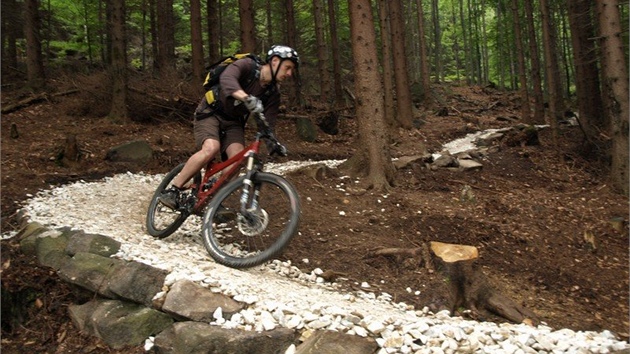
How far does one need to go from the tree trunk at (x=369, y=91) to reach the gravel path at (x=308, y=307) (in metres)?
3.18

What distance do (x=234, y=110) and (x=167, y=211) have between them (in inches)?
65.5

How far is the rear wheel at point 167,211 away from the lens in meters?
4.95

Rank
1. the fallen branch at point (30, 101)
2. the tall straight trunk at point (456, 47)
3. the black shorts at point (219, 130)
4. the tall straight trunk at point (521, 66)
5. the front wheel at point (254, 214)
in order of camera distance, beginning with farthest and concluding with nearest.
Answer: the tall straight trunk at point (456, 47), the tall straight trunk at point (521, 66), the fallen branch at point (30, 101), the black shorts at point (219, 130), the front wheel at point (254, 214)

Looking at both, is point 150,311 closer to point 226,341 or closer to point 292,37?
point 226,341


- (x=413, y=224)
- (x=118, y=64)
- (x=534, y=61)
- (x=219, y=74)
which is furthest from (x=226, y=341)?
(x=534, y=61)

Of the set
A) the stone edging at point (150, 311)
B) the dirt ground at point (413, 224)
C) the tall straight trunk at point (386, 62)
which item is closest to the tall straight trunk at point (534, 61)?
the dirt ground at point (413, 224)

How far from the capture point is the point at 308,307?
3.43 m

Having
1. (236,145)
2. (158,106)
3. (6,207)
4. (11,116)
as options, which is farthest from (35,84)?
(236,145)

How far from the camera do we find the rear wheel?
4953 millimetres

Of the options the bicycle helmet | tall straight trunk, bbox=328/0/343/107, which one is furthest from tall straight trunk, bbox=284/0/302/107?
the bicycle helmet

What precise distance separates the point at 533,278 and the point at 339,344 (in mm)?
3415

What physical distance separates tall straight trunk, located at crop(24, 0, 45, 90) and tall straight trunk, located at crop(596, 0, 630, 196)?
14672mm

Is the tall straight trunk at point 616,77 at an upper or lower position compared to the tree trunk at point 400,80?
lower

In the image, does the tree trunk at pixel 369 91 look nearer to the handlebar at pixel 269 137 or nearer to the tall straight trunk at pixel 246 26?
the handlebar at pixel 269 137
